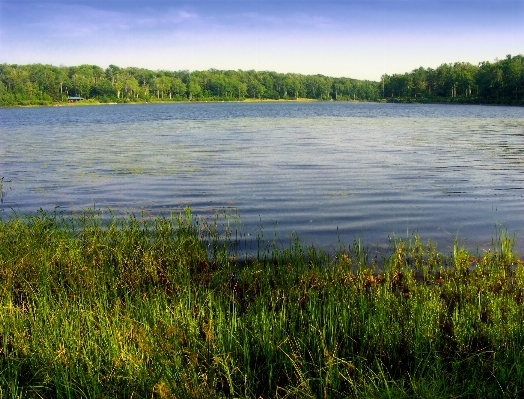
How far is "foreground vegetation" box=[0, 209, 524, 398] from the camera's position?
4.20 m

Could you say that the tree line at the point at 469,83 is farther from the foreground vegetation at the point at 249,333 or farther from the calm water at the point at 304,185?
the foreground vegetation at the point at 249,333

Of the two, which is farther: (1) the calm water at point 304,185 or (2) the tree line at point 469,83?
(2) the tree line at point 469,83

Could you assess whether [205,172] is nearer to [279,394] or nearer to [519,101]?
[279,394]

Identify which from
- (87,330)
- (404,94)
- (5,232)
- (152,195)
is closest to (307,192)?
(152,195)

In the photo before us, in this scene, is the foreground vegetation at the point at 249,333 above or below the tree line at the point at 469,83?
below

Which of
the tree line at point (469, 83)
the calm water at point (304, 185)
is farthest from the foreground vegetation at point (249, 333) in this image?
the tree line at point (469, 83)

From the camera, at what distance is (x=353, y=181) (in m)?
18.1

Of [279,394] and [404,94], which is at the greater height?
[404,94]

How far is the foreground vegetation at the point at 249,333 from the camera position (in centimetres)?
420

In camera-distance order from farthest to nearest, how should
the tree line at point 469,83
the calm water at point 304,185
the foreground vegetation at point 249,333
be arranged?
the tree line at point 469,83 < the calm water at point 304,185 < the foreground vegetation at point 249,333

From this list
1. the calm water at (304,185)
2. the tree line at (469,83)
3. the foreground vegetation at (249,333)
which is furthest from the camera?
the tree line at (469,83)

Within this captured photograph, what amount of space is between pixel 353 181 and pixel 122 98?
188549 mm

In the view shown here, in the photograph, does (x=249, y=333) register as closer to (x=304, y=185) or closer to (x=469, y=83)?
(x=304, y=185)

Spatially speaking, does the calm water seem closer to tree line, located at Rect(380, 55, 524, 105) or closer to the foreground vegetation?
the foreground vegetation
